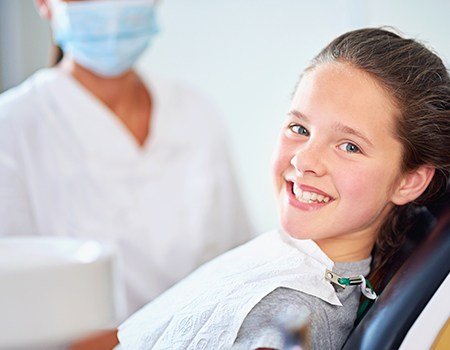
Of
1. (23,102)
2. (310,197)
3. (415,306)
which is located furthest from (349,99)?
(23,102)

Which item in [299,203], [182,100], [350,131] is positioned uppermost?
[350,131]

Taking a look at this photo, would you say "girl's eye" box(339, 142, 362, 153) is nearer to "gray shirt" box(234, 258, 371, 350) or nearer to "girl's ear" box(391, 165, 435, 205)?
"girl's ear" box(391, 165, 435, 205)

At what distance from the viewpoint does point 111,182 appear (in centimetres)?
206

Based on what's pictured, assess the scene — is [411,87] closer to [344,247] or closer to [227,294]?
[344,247]

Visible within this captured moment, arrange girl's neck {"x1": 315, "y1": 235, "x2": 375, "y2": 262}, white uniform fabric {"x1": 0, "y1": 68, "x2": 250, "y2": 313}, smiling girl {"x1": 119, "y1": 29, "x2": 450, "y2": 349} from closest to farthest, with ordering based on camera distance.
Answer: smiling girl {"x1": 119, "y1": 29, "x2": 450, "y2": 349}, girl's neck {"x1": 315, "y1": 235, "x2": 375, "y2": 262}, white uniform fabric {"x1": 0, "y1": 68, "x2": 250, "y2": 313}

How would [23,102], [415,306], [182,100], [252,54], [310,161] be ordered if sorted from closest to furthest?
[415,306] < [310,161] < [23,102] < [182,100] < [252,54]

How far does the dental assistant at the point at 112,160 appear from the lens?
2010 mm

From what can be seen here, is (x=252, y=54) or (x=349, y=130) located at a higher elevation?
(x=349, y=130)

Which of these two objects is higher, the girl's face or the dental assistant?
the girl's face

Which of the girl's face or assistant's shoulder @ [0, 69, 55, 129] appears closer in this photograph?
the girl's face

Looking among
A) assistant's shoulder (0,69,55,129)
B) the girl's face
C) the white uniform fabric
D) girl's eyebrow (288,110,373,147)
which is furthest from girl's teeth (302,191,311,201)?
assistant's shoulder (0,69,55,129)

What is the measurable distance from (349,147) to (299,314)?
28 cm

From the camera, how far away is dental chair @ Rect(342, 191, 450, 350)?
1019mm

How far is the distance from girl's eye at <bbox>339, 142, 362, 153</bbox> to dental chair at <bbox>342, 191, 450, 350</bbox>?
170 millimetres
